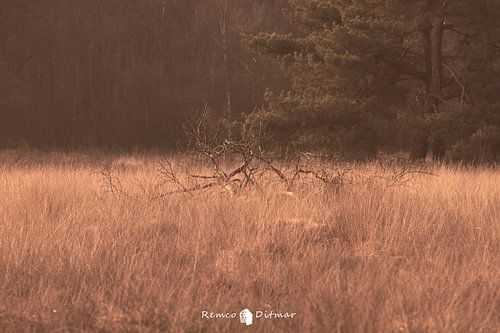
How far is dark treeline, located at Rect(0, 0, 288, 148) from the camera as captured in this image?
2456cm

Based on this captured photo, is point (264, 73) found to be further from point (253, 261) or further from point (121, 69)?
point (253, 261)

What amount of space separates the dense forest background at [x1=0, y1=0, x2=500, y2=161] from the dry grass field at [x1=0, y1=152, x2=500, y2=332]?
20.3ft

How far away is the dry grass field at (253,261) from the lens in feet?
11.1

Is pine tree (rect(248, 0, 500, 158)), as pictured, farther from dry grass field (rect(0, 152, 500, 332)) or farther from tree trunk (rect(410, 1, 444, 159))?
dry grass field (rect(0, 152, 500, 332))

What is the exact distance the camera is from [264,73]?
28.0 m

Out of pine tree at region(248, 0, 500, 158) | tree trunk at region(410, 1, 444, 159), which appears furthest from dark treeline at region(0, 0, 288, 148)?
tree trunk at region(410, 1, 444, 159)

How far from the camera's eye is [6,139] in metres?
22.9

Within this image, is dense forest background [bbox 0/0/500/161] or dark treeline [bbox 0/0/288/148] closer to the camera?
dense forest background [bbox 0/0/500/161]

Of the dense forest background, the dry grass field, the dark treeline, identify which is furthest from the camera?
the dark treeline

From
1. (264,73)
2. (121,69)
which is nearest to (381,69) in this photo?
(264,73)

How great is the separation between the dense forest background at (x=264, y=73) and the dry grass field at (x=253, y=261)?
20.3ft

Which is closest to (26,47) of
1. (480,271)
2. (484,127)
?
(484,127)

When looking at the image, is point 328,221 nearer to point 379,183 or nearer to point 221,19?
point 379,183

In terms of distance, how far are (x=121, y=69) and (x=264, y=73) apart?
604cm
